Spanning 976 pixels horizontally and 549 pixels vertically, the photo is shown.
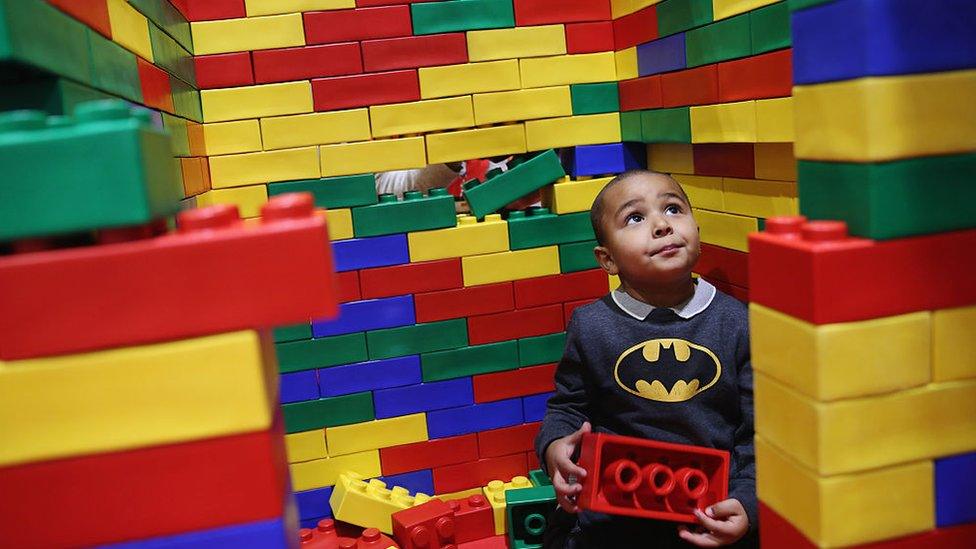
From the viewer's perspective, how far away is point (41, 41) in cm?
93

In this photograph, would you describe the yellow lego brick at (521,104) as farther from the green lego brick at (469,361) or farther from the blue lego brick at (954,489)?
the blue lego brick at (954,489)

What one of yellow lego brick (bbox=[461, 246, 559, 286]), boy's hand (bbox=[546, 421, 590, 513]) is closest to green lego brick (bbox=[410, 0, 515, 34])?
yellow lego brick (bbox=[461, 246, 559, 286])

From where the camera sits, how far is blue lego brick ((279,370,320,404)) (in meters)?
2.17

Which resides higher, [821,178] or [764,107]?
[764,107]

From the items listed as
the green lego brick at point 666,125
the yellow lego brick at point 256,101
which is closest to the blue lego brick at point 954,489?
the green lego brick at point 666,125

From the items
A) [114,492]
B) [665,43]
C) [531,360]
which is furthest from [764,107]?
[114,492]

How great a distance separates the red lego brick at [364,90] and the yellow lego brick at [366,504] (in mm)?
1007

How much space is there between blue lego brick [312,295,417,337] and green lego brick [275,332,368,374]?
0.07 feet

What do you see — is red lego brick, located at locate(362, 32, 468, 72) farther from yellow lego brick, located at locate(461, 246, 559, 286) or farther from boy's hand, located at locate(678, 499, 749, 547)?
boy's hand, located at locate(678, 499, 749, 547)

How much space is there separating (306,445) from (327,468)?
88mm

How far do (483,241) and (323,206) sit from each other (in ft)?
1.44

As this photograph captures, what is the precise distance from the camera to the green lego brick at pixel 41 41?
85 cm

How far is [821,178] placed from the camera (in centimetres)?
103

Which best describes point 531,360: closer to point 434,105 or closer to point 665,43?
point 434,105
